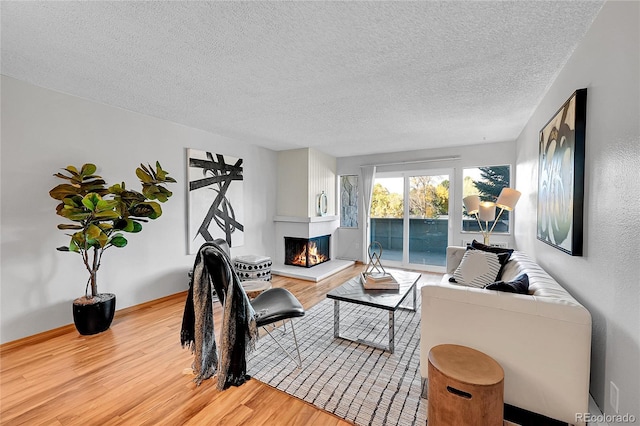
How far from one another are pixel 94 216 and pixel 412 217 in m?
5.10

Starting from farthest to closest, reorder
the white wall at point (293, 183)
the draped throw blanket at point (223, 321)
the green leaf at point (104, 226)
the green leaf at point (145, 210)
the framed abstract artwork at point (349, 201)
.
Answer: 1. the framed abstract artwork at point (349, 201)
2. the white wall at point (293, 183)
3. the green leaf at point (145, 210)
4. the green leaf at point (104, 226)
5. the draped throw blanket at point (223, 321)

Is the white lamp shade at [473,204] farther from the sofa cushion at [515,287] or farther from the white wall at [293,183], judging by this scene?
the white wall at [293,183]

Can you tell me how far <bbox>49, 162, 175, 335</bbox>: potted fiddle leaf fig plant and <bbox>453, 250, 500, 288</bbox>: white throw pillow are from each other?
131 inches

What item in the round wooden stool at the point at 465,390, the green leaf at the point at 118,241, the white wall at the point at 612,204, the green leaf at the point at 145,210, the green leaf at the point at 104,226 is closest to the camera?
the white wall at the point at 612,204

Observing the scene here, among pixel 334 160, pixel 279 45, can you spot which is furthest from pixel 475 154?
pixel 279 45

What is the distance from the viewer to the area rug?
5.62ft

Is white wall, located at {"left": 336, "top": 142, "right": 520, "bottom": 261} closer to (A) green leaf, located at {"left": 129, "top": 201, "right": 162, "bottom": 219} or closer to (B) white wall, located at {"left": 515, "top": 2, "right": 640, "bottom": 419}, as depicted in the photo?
(B) white wall, located at {"left": 515, "top": 2, "right": 640, "bottom": 419}

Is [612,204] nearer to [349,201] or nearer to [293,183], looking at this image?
[293,183]

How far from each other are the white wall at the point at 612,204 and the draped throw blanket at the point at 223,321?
6.74 feet

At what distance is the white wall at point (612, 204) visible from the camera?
1.22 meters

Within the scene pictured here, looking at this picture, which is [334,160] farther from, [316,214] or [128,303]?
[128,303]

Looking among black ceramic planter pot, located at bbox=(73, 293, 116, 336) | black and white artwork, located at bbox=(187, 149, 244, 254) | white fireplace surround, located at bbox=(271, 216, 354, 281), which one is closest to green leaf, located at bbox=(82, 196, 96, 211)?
black ceramic planter pot, located at bbox=(73, 293, 116, 336)

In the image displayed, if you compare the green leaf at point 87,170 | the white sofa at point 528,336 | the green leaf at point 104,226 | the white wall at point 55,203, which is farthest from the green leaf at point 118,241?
the white sofa at point 528,336

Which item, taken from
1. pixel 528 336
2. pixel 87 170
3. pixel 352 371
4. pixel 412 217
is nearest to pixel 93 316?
pixel 87 170
